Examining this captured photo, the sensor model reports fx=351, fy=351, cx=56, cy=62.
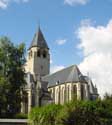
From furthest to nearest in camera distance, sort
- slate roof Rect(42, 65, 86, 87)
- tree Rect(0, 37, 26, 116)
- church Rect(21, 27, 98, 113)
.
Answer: slate roof Rect(42, 65, 86, 87)
church Rect(21, 27, 98, 113)
tree Rect(0, 37, 26, 116)

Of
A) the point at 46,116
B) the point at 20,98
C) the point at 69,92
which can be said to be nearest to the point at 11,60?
the point at 20,98

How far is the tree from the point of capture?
2239 inches

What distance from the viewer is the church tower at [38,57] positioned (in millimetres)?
101750

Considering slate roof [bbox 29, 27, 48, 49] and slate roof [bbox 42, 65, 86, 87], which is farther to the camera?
slate roof [bbox 29, 27, 48, 49]

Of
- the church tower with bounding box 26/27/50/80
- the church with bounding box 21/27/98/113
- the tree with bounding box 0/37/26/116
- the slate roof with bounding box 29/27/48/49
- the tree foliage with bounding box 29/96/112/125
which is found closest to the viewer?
the tree foliage with bounding box 29/96/112/125

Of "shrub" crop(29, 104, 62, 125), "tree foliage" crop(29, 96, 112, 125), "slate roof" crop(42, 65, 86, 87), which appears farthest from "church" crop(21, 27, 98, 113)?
"tree foliage" crop(29, 96, 112, 125)

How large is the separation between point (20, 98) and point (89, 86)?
114ft

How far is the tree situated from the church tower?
39243 millimetres

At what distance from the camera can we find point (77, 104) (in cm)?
3628

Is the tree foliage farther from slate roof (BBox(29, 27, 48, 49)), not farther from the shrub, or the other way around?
slate roof (BBox(29, 27, 48, 49))

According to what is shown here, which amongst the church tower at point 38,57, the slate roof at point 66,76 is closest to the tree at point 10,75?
the slate roof at point 66,76

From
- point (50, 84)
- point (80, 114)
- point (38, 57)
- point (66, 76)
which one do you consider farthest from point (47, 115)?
point (38, 57)

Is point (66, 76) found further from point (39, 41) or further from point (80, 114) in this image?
point (80, 114)

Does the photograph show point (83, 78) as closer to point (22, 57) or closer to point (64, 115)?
point (22, 57)
